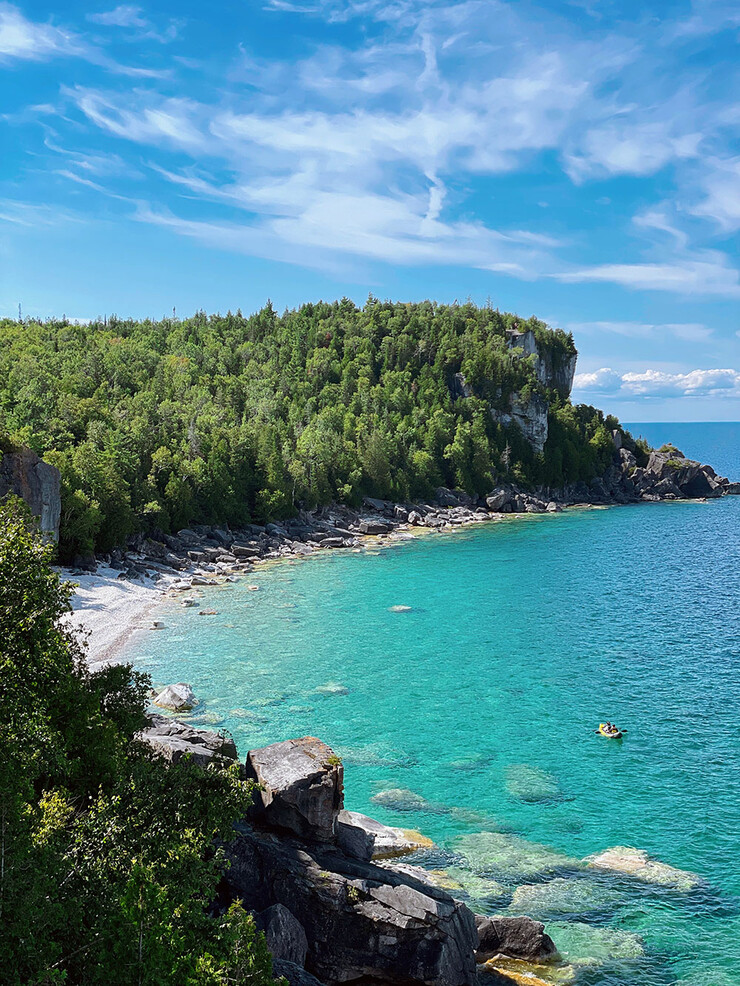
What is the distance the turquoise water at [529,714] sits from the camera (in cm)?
2809

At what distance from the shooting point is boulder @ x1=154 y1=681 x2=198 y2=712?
1801 inches

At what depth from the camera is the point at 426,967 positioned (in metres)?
22.6

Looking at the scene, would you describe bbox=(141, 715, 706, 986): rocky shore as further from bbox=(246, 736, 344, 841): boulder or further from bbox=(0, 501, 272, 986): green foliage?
bbox=(0, 501, 272, 986): green foliage

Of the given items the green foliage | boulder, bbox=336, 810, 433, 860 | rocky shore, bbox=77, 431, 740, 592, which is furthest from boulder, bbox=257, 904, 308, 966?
rocky shore, bbox=77, 431, 740, 592

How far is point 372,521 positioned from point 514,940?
105438 millimetres

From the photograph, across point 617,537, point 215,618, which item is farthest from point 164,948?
point 617,537

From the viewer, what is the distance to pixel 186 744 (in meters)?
27.7

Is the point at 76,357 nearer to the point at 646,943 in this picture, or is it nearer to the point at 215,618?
the point at 215,618

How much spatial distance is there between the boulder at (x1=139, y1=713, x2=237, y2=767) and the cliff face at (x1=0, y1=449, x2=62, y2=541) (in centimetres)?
2689

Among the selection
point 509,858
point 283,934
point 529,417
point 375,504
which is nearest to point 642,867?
point 509,858

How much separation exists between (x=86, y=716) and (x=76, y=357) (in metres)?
141

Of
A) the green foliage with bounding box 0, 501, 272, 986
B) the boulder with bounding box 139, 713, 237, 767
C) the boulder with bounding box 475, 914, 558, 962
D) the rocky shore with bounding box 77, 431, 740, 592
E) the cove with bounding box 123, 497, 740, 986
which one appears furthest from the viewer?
the rocky shore with bounding box 77, 431, 740, 592

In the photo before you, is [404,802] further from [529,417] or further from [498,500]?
[529,417]

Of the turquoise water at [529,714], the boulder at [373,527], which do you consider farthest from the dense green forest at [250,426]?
the turquoise water at [529,714]
